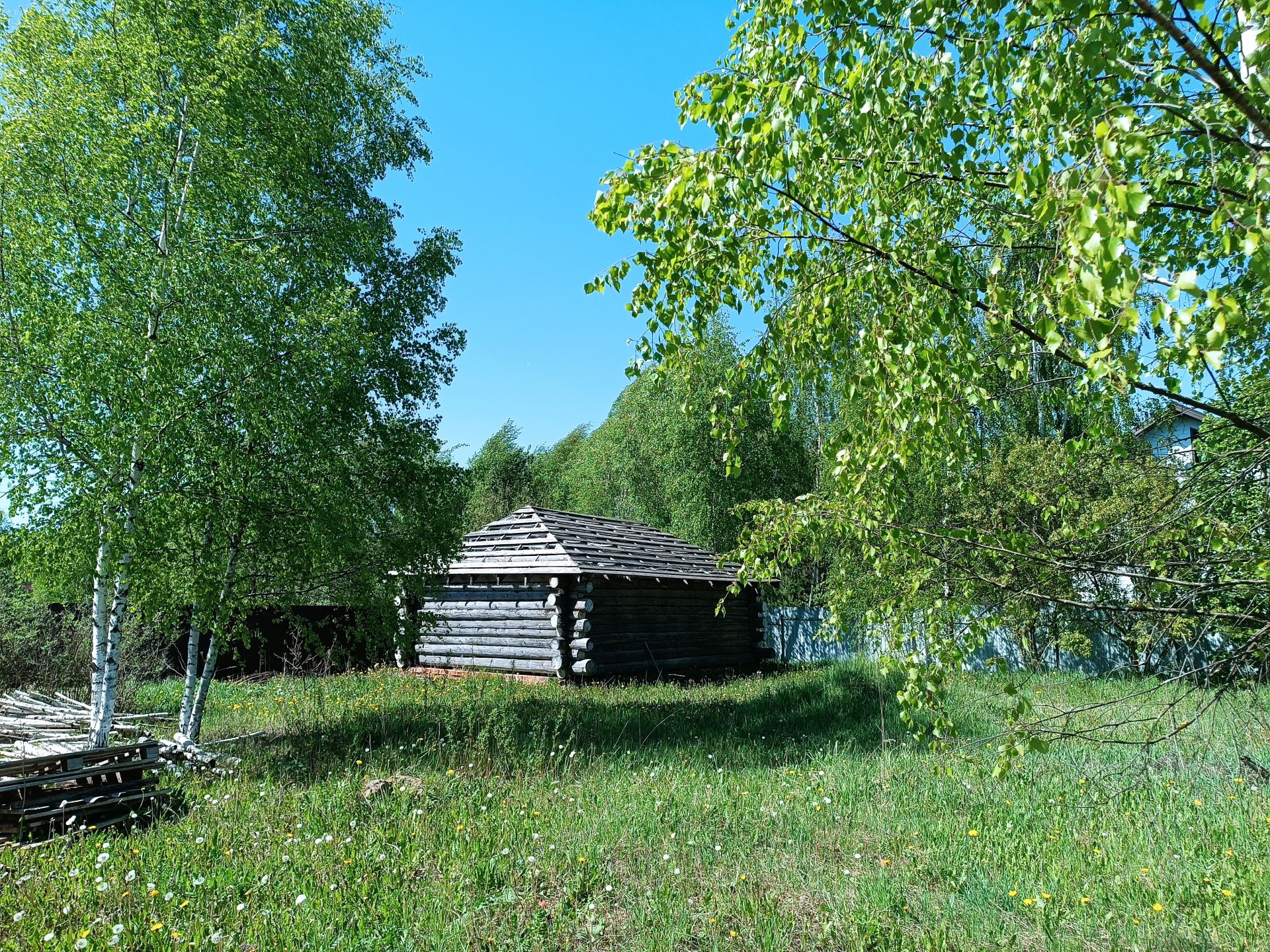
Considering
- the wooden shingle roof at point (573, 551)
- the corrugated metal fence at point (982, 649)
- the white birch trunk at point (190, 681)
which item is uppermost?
the wooden shingle roof at point (573, 551)

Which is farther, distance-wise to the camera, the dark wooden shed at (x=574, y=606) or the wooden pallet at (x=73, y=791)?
the dark wooden shed at (x=574, y=606)

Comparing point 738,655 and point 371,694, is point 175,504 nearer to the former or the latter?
point 371,694

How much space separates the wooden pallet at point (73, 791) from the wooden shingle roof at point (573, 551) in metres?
8.62

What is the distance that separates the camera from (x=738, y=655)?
20.5 m

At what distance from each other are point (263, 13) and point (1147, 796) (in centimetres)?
1256

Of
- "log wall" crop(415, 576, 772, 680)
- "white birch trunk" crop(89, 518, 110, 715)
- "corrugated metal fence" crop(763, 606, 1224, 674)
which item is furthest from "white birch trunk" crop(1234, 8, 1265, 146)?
"log wall" crop(415, 576, 772, 680)

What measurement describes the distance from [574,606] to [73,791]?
10088 mm

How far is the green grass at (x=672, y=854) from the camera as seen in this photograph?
13.2 ft

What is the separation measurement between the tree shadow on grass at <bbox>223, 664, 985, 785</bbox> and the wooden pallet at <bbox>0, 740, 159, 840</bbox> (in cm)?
128

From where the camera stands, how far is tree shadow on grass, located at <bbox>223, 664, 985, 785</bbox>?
8000mm

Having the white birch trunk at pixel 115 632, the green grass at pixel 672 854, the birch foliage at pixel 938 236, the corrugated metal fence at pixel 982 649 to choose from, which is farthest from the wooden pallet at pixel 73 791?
the corrugated metal fence at pixel 982 649

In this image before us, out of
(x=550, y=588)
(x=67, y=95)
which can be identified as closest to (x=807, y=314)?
(x=67, y=95)

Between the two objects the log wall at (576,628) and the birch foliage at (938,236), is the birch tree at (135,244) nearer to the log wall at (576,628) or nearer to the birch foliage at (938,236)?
the birch foliage at (938,236)

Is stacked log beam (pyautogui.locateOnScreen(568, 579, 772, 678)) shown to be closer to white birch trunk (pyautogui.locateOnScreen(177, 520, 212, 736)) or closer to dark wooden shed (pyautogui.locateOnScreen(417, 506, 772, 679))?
dark wooden shed (pyautogui.locateOnScreen(417, 506, 772, 679))
